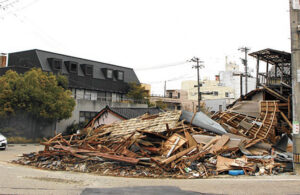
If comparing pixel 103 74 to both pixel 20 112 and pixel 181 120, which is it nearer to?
pixel 20 112

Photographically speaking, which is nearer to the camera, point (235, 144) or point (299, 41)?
point (299, 41)

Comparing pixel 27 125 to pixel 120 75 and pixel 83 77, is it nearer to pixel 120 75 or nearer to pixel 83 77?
pixel 83 77

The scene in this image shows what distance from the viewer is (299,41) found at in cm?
1359

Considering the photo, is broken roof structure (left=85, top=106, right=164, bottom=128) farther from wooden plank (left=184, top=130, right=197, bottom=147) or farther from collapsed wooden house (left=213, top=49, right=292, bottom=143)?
wooden plank (left=184, top=130, right=197, bottom=147)

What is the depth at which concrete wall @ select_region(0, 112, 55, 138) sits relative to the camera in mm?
30406

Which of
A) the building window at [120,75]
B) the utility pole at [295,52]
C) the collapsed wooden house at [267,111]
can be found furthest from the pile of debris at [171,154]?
the building window at [120,75]

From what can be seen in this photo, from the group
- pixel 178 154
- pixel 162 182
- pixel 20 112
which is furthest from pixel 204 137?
pixel 20 112

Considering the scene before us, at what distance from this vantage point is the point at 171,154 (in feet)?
45.4

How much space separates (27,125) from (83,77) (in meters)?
11.9

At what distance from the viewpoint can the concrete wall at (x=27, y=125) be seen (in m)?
30.4

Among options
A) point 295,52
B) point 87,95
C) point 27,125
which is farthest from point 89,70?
point 295,52

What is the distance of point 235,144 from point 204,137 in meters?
1.71

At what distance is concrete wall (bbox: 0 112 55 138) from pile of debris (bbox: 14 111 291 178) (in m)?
15.8

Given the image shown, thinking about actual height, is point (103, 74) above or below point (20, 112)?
above
